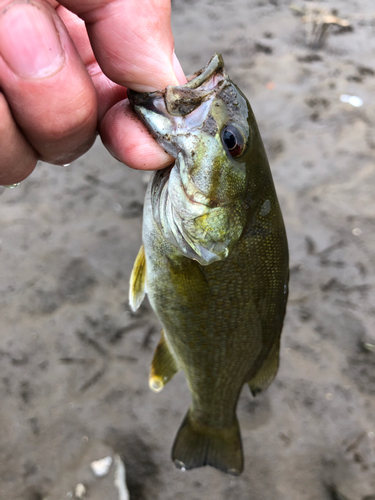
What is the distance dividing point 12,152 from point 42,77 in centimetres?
28

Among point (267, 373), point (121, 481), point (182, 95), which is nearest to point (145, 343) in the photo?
point (121, 481)

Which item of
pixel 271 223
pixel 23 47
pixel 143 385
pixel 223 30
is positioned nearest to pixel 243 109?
pixel 271 223

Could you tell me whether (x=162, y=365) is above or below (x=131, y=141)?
below

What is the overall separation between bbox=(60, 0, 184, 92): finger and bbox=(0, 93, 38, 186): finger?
303mm

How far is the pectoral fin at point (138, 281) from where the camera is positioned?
1.66 metres

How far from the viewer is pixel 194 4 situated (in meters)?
5.67

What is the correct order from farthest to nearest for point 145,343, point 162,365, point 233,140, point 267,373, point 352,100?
point 352,100 → point 145,343 → point 162,365 → point 267,373 → point 233,140

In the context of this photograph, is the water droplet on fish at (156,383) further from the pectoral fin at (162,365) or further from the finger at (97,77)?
the finger at (97,77)

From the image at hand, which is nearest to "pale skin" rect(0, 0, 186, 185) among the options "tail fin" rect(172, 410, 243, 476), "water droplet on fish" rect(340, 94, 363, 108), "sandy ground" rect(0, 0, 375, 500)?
"tail fin" rect(172, 410, 243, 476)

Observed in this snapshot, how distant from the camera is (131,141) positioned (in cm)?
112

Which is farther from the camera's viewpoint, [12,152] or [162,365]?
[162,365]

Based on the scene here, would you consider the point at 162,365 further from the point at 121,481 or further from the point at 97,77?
the point at 97,77

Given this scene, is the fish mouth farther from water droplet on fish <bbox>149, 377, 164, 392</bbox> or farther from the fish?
water droplet on fish <bbox>149, 377, 164, 392</bbox>

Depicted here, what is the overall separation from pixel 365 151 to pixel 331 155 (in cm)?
37
